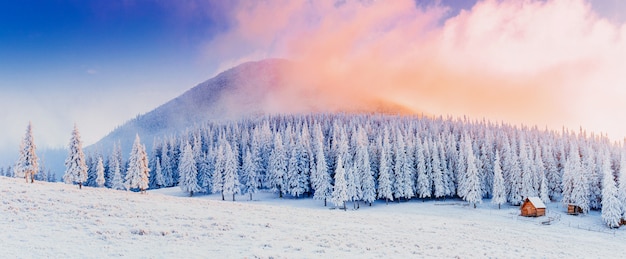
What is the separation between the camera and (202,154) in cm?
10850

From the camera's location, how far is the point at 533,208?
229ft

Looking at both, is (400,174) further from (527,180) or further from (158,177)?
(158,177)

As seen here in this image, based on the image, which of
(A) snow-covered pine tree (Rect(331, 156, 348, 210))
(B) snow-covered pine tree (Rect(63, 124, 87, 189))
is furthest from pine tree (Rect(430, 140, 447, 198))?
(B) snow-covered pine tree (Rect(63, 124, 87, 189))

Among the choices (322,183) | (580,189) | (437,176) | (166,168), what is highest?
(166,168)

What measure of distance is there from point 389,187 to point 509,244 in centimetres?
4719

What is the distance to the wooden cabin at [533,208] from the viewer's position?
69750 millimetres

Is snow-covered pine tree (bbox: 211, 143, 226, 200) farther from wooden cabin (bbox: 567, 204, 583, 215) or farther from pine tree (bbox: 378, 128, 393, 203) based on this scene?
wooden cabin (bbox: 567, 204, 583, 215)

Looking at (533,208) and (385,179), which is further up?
(385,179)

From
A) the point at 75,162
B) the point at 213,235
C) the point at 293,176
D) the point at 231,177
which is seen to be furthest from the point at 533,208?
the point at 75,162

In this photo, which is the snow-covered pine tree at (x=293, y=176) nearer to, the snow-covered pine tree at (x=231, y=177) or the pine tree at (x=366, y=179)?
the snow-covered pine tree at (x=231, y=177)

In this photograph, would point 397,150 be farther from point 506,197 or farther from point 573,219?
point 573,219

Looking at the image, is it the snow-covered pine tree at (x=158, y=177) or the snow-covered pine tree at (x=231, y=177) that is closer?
the snow-covered pine tree at (x=231, y=177)

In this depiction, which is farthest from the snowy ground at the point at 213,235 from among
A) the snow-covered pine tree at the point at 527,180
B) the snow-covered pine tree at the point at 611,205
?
the snow-covered pine tree at the point at 527,180

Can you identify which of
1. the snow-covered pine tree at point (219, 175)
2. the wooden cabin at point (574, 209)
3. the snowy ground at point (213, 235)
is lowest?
the wooden cabin at point (574, 209)
